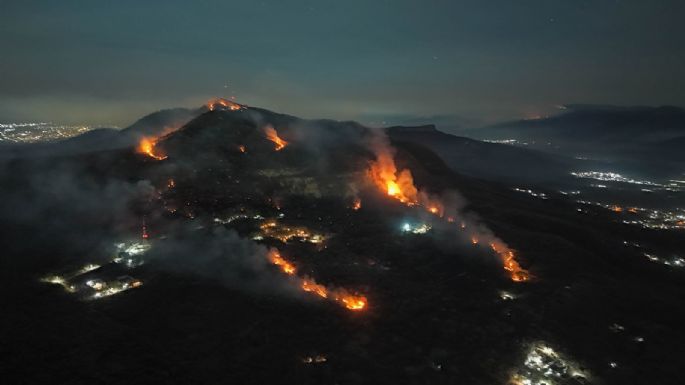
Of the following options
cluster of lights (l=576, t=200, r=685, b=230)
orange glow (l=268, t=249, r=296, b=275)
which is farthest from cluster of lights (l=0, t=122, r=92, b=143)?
cluster of lights (l=576, t=200, r=685, b=230)

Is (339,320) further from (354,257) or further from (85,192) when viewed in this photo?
(85,192)

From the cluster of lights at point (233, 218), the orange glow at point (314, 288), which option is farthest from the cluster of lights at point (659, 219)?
the orange glow at point (314, 288)

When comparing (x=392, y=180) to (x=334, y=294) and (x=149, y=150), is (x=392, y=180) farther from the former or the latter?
(x=334, y=294)

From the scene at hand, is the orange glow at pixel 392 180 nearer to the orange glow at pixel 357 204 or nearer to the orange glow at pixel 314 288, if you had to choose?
the orange glow at pixel 357 204

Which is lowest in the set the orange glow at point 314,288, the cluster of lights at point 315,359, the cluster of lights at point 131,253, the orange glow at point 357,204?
the cluster of lights at point 315,359

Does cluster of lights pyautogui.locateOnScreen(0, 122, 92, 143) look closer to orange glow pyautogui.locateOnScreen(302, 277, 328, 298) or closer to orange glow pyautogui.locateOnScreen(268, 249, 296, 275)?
orange glow pyautogui.locateOnScreen(268, 249, 296, 275)
